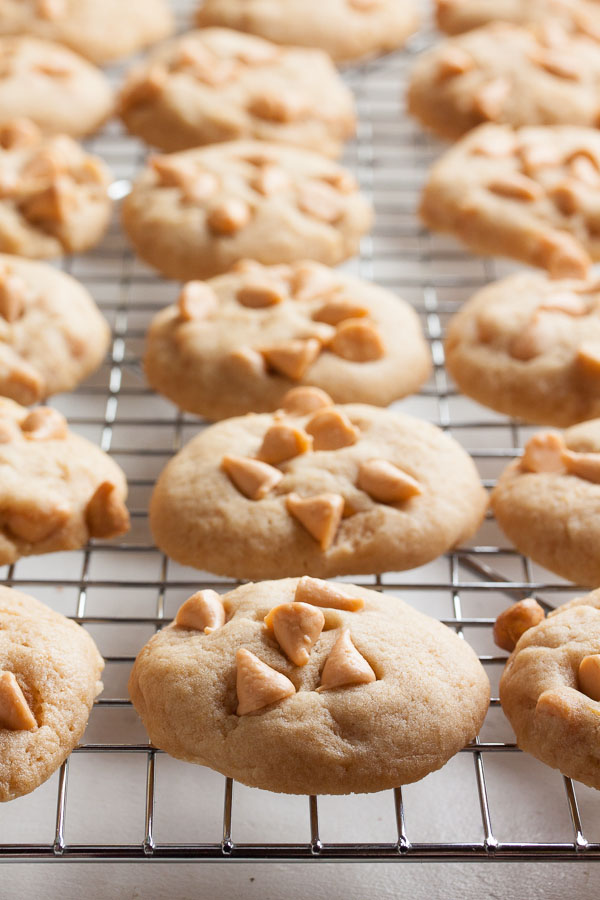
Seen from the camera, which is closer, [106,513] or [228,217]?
[106,513]

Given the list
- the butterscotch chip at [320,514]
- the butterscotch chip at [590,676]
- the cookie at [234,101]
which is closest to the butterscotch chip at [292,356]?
the butterscotch chip at [320,514]

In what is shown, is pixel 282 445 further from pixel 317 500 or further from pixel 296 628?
pixel 296 628

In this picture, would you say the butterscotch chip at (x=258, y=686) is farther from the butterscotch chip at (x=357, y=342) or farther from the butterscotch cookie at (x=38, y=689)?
the butterscotch chip at (x=357, y=342)

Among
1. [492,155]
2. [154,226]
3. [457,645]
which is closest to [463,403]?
[492,155]

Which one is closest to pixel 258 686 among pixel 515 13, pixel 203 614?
pixel 203 614

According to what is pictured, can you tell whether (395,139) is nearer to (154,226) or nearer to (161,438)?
(154,226)

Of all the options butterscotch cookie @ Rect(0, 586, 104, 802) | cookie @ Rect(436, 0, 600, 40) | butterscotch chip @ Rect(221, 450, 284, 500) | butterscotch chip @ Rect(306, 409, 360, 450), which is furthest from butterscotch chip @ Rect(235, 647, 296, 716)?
cookie @ Rect(436, 0, 600, 40)

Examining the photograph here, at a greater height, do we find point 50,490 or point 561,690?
point 561,690
